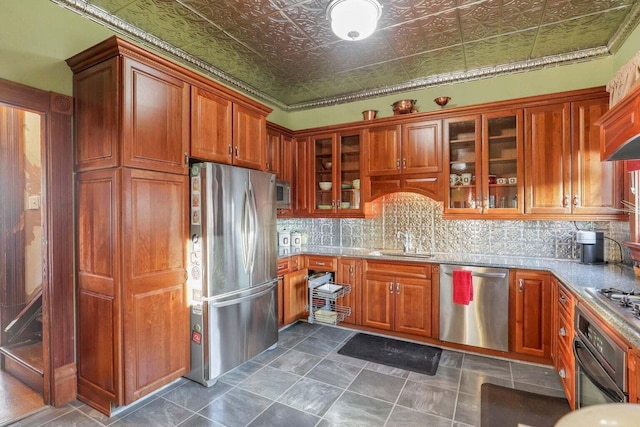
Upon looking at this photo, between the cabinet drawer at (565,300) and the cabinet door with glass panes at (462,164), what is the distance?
1.05 m

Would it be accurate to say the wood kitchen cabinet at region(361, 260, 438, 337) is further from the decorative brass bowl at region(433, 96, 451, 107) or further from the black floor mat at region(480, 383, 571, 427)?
the decorative brass bowl at region(433, 96, 451, 107)

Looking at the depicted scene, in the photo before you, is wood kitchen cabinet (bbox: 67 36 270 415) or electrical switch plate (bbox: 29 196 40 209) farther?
electrical switch plate (bbox: 29 196 40 209)

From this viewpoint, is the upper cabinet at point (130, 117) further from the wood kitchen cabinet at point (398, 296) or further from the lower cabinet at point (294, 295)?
the wood kitchen cabinet at point (398, 296)

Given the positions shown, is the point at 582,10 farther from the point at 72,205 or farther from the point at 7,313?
the point at 7,313

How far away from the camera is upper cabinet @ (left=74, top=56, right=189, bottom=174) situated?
2.07 metres

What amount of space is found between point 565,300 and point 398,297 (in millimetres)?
1419

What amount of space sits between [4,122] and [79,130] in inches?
44.9

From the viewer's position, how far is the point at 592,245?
2.83 m

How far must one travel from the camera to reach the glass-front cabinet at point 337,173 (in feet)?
12.8

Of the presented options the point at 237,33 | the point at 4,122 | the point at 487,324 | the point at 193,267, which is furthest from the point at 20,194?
the point at 487,324

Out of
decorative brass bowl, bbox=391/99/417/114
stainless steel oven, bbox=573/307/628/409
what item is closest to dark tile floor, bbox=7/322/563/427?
stainless steel oven, bbox=573/307/628/409

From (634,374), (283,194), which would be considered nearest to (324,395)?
(634,374)

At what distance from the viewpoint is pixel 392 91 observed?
3.89 meters

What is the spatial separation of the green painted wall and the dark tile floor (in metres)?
2.26
